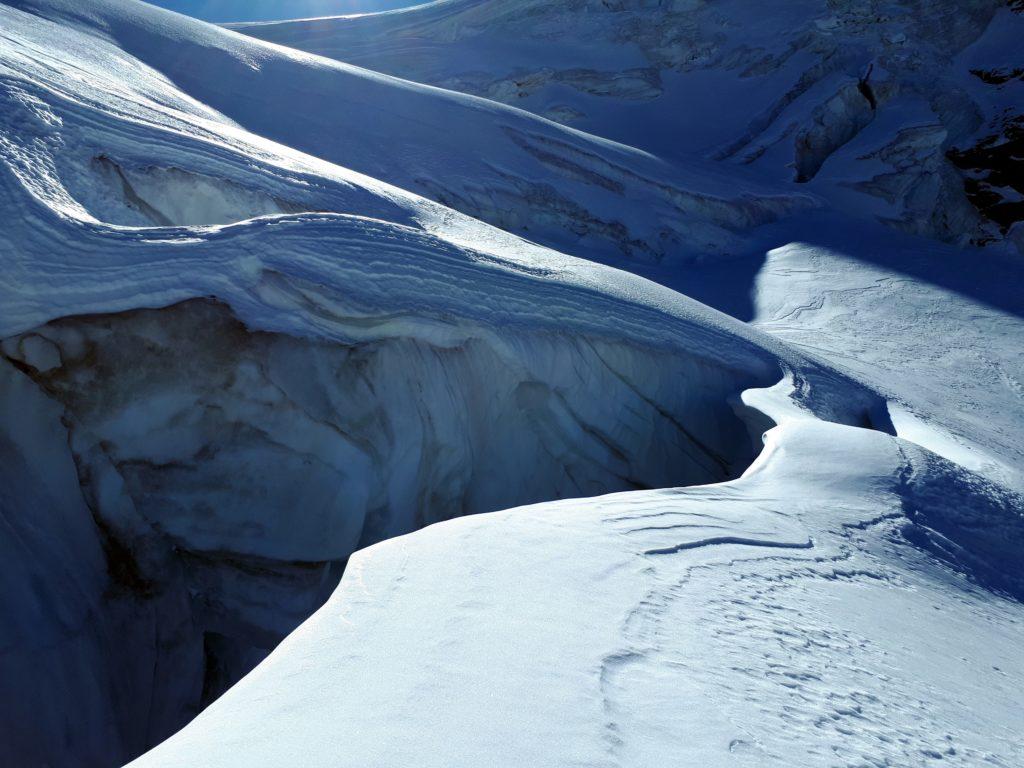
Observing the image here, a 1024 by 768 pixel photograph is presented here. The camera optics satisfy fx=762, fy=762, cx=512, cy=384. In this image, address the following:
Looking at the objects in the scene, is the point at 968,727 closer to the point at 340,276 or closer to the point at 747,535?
the point at 747,535

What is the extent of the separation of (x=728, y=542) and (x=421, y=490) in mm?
1176

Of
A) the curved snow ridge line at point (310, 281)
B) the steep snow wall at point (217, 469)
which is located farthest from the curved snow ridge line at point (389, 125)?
the steep snow wall at point (217, 469)

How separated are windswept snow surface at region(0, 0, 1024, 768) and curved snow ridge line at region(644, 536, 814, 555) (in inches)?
0.4

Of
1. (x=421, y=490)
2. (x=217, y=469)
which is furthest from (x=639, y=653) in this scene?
(x=217, y=469)

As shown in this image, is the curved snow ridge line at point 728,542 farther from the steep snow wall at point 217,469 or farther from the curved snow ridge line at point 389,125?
the curved snow ridge line at point 389,125

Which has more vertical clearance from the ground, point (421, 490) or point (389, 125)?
point (389, 125)

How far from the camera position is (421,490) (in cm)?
250

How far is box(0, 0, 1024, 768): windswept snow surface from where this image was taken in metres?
1.00

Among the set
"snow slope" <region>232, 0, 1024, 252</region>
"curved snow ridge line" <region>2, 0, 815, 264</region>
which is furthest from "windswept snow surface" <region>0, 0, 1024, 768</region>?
"snow slope" <region>232, 0, 1024, 252</region>

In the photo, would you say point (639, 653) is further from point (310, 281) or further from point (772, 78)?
point (772, 78)

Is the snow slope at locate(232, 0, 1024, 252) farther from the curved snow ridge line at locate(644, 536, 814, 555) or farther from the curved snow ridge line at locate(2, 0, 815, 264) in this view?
the curved snow ridge line at locate(644, 536, 814, 555)

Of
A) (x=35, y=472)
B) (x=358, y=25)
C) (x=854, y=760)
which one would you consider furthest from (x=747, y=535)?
(x=358, y=25)

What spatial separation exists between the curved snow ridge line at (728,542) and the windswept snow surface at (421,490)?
0.04ft

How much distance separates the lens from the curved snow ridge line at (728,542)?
149 centimetres
